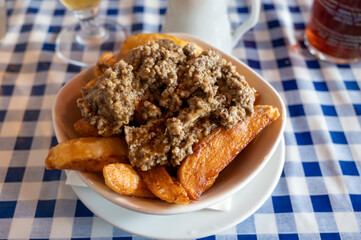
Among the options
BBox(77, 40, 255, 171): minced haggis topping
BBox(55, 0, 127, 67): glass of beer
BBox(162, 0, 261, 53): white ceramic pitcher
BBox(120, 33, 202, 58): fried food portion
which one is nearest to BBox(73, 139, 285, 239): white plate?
BBox(77, 40, 255, 171): minced haggis topping

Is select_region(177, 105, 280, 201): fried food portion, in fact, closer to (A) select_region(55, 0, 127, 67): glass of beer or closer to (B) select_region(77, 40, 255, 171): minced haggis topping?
(B) select_region(77, 40, 255, 171): minced haggis topping

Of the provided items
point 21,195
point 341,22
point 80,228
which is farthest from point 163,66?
point 341,22

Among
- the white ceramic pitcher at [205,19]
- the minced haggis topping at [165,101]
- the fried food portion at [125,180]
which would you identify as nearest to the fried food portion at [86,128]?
the minced haggis topping at [165,101]

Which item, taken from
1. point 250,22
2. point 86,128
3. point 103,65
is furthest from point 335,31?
point 86,128

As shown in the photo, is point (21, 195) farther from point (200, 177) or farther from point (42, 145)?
point (200, 177)

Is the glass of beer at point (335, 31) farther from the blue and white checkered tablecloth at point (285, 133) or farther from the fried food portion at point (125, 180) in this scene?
the fried food portion at point (125, 180)
